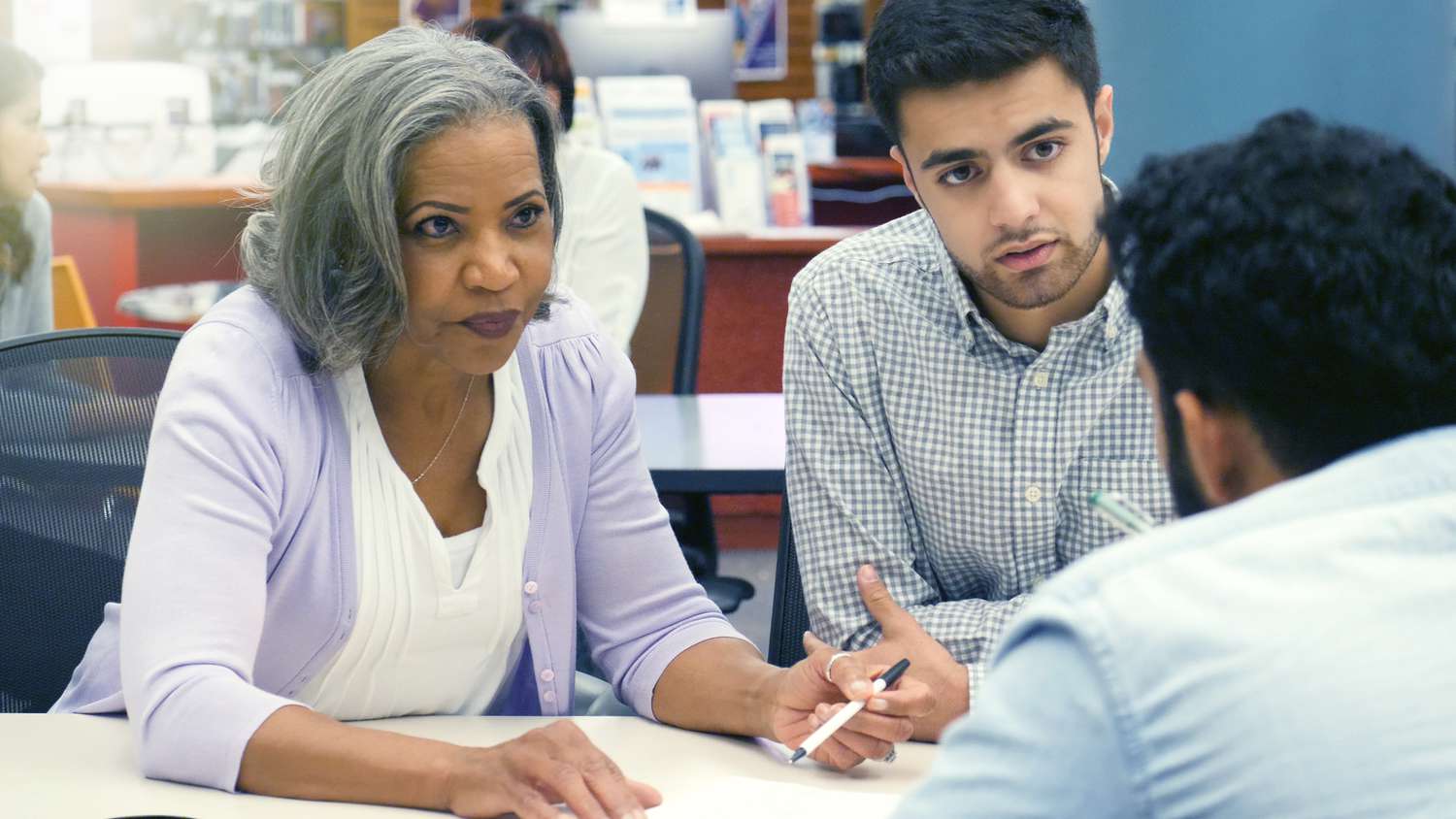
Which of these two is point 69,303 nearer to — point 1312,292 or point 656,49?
point 656,49

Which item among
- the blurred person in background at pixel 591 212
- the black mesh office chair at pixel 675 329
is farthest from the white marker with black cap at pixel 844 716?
the blurred person in background at pixel 591 212

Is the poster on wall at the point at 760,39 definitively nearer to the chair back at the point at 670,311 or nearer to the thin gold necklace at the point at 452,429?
the chair back at the point at 670,311

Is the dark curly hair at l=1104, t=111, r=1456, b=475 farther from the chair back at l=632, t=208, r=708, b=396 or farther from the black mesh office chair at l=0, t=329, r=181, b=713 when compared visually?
the chair back at l=632, t=208, r=708, b=396

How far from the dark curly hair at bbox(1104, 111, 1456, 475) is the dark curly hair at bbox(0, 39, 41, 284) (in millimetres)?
2894

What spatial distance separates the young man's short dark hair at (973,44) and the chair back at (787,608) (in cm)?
46

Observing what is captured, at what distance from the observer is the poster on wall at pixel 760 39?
10.2m

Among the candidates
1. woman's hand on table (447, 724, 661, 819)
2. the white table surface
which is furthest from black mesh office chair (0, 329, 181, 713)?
woman's hand on table (447, 724, 661, 819)

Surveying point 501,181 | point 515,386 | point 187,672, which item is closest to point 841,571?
point 515,386

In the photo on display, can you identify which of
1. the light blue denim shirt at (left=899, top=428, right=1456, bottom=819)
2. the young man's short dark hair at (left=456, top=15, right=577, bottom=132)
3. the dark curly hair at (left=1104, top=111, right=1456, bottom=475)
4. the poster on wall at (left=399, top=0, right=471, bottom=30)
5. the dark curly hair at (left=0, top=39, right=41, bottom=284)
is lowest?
the poster on wall at (left=399, top=0, right=471, bottom=30)

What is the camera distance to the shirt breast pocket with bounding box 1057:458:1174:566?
1578mm

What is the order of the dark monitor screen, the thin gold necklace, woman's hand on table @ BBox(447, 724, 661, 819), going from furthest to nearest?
the dark monitor screen
the thin gold necklace
woman's hand on table @ BBox(447, 724, 661, 819)

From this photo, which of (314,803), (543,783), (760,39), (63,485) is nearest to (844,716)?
(543,783)

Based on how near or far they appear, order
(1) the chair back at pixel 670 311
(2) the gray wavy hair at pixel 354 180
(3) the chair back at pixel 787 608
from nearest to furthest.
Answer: (2) the gray wavy hair at pixel 354 180 → (3) the chair back at pixel 787 608 → (1) the chair back at pixel 670 311

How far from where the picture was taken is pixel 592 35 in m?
5.87
